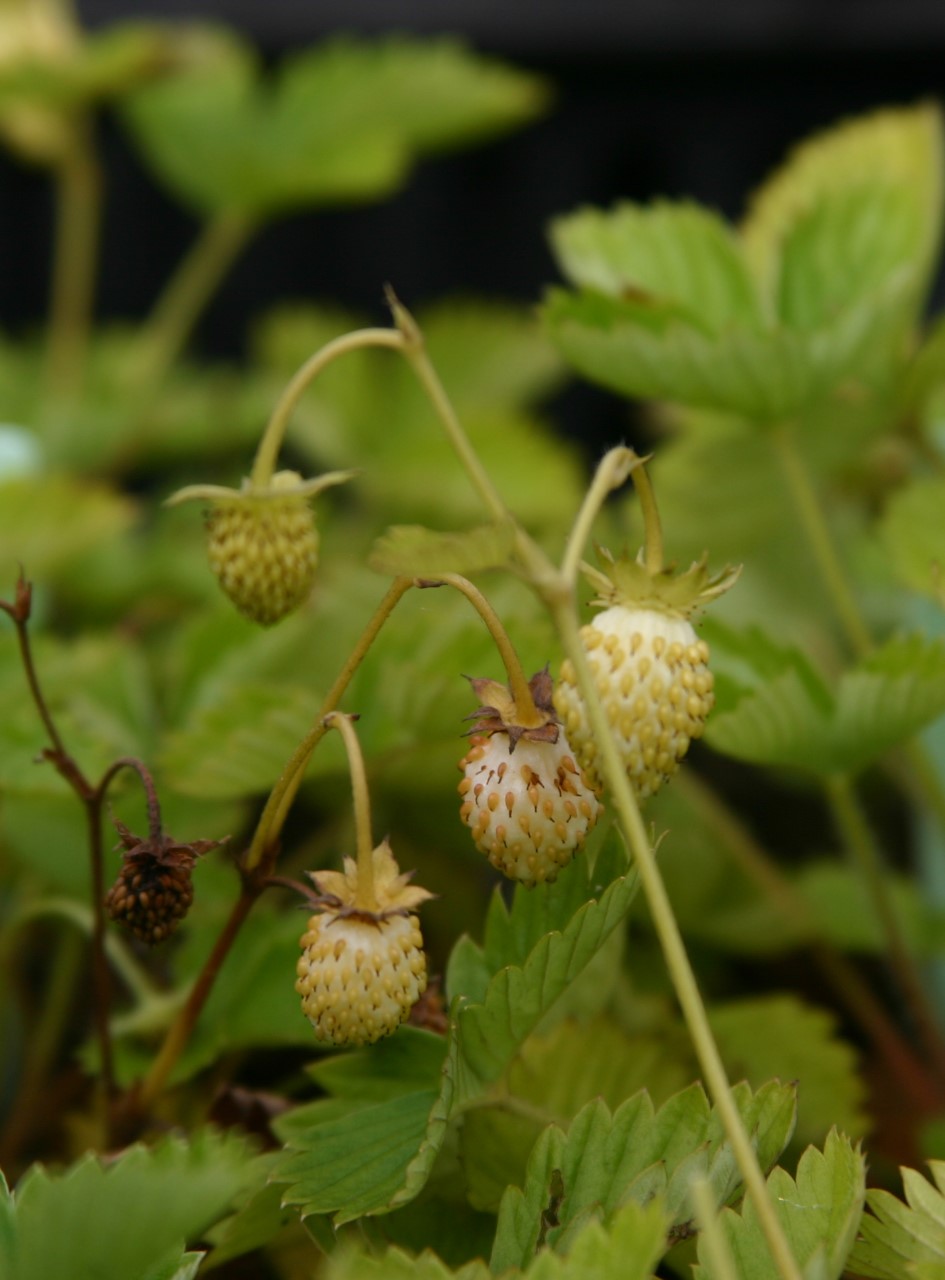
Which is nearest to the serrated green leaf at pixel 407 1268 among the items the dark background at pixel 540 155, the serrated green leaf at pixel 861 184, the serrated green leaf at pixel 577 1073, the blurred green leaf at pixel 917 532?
the serrated green leaf at pixel 577 1073

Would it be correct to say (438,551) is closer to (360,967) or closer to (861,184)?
(360,967)

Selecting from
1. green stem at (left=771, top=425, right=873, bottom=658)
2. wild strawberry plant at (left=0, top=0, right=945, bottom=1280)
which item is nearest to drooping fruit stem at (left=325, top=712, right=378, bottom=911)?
wild strawberry plant at (left=0, top=0, right=945, bottom=1280)

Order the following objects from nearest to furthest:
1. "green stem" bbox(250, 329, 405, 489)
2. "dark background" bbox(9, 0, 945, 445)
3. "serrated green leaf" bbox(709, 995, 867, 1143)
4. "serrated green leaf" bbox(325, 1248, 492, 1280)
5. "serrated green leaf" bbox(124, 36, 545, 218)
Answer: "serrated green leaf" bbox(325, 1248, 492, 1280) < "green stem" bbox(250, 329, 405, 489) < "serrated green leaf" bbox(709, 995, 867, 1143) < "serrated green leaf" bbox(124, 36, 545, 218) < "dark background" bbox(9, 0, 945, 445)

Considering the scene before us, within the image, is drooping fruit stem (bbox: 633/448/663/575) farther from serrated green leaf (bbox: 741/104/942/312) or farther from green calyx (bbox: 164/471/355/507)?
serrated green leaf (bbox: 741/104/942/312)

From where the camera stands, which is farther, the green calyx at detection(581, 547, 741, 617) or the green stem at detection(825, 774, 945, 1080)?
the green stem at detection(825, 774, 945, 1080)

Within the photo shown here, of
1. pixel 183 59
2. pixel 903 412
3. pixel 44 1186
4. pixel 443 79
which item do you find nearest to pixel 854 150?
pixel 903 412

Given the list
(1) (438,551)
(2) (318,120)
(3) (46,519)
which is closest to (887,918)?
(1) (438,551)

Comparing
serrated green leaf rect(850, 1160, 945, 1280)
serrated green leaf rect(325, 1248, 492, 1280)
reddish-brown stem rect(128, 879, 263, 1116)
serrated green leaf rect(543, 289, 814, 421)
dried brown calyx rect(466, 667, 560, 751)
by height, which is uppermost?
serrated green leaf rect(543, 289, 814, 421)

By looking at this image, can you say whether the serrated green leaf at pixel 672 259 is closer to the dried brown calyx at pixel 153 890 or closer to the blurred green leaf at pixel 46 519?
the blurred green leaf at pixel 46 519
